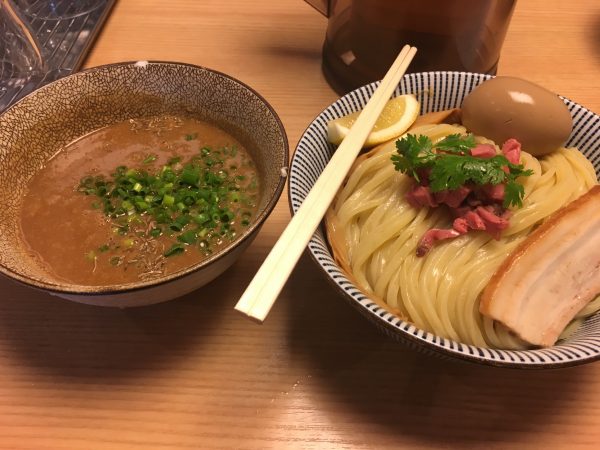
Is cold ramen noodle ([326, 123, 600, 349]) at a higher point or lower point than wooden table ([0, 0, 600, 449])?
higher

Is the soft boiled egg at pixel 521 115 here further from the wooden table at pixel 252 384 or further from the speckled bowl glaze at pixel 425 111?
the wooden table at pixel 252 384

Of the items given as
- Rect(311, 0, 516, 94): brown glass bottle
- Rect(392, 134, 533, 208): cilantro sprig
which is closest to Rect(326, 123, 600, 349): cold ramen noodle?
Rect(392, 134, 533, 208): cilantro sprig

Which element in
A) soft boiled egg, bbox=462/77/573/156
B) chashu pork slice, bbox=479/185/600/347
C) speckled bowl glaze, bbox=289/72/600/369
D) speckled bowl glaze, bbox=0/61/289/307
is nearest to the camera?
speckled bowl glaze, bbox=289/72/600/369

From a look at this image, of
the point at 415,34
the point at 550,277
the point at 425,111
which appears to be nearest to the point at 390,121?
the point at 425,111

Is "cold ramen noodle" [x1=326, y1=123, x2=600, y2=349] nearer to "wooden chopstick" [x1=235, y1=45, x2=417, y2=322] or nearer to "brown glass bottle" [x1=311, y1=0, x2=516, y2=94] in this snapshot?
"wooden chopstick" [x1=235, y1=45, x2=417, y2=322]

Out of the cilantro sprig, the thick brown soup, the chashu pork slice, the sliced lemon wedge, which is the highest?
the cilantro sprig

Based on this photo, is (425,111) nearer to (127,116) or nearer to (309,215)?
(309,215)
